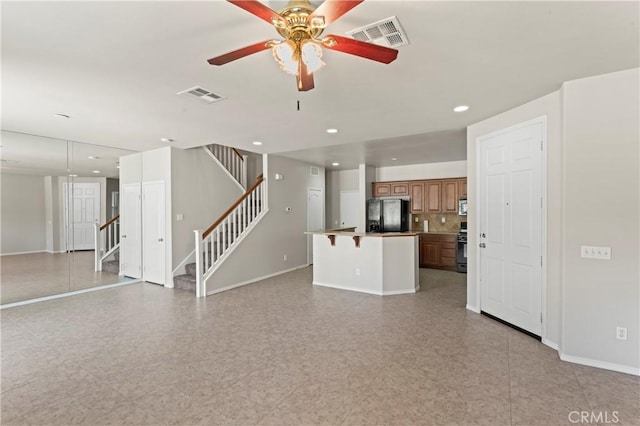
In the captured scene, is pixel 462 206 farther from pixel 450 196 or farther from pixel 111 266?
pixel 111 266

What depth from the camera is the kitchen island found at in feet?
16.9

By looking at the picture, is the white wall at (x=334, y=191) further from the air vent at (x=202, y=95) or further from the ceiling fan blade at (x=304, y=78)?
the ceiling fan blade at (x=304, y=78)

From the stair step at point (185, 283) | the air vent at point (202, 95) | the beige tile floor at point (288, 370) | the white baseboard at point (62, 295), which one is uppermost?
the air vent at point (202, 95)

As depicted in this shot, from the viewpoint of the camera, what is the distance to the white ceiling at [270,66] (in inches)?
71.9

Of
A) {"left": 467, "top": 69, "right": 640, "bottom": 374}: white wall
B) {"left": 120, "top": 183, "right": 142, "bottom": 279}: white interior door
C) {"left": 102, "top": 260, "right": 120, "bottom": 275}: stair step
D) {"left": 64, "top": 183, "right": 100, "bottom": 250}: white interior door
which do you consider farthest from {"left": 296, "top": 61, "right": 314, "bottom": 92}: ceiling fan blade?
{"left": 102, "top": 260, "right": 120, "bottom": 275}: stair step

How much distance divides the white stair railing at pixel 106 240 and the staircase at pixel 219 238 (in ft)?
6.07

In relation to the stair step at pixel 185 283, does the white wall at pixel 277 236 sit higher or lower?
higher

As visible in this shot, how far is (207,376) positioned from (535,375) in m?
2.91

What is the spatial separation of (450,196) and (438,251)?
4.53 ft

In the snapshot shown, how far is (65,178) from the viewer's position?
17.7 feet

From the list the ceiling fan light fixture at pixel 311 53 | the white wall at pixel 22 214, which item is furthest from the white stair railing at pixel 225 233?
the ceiling fan light fixture at pixel 311 53

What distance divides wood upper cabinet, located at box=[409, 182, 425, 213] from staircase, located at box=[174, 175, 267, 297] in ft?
12.6

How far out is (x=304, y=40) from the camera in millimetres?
1688

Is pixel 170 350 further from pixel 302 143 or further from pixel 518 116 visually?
pixel 518 116
